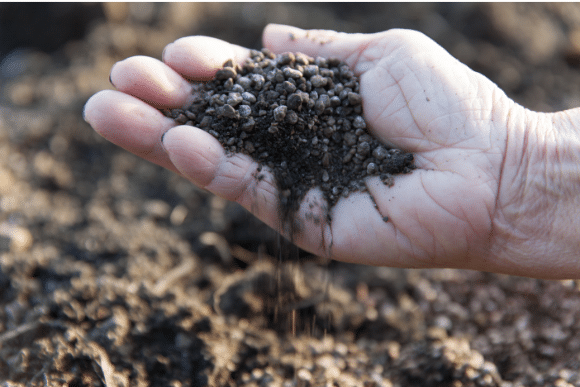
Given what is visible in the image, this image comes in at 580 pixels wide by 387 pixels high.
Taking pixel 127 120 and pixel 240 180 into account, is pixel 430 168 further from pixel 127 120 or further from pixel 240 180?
pixel 127 120

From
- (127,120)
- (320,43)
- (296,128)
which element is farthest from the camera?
(320,43)

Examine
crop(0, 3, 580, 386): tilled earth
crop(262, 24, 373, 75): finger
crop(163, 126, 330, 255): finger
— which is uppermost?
crop(262, 24, 373, 75): finger

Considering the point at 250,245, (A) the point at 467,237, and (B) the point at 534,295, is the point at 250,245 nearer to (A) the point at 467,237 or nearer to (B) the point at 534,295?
(A) the point at 467,237

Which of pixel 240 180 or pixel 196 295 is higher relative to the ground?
pixel 240 180

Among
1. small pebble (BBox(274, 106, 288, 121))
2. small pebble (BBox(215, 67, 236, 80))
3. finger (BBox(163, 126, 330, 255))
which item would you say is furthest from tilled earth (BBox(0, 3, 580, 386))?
small pebble (BBox(215, 67, 236, 80))

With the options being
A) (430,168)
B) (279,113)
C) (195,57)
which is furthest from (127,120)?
(430,168)

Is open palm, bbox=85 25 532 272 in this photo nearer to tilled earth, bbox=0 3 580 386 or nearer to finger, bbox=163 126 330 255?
finger, bbox=163 126 330 255
